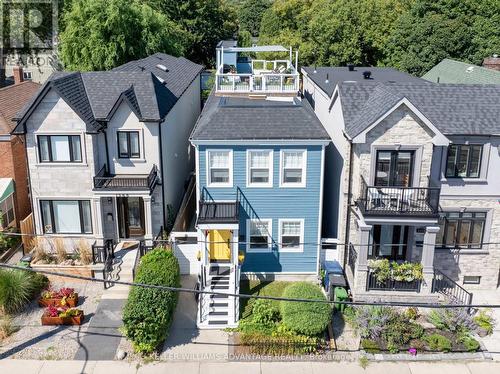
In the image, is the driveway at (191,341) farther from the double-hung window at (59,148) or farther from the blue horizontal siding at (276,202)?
the double-hung window at (59,148)

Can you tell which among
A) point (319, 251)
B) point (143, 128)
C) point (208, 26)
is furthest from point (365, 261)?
point (208, 26)

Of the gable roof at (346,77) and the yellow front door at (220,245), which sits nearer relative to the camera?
the yellow front door at (220,245)

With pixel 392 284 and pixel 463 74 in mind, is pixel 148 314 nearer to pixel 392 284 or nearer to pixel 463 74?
pixel 392 284

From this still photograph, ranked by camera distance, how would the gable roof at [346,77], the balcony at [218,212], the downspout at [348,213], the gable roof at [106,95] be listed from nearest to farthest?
1. the balcony at [218,212]
2. the downspout at [348,213]
3. the gable roof at [106,95]
4. the gable roof at [346,77]

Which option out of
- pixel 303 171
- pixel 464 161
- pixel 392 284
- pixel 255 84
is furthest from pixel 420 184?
pixel 255 84

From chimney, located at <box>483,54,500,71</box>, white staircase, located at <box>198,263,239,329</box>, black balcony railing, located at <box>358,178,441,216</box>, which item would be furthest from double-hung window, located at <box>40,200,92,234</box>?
chimney, located at <box>483,54,500,71</box>

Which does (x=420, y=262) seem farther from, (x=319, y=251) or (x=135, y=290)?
(x=135, y=290)

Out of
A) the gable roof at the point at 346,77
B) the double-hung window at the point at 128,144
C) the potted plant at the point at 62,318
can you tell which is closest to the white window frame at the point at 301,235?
the double-hung window at the point at 128,144
